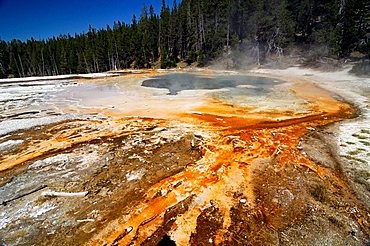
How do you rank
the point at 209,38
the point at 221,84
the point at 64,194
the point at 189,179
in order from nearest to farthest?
the point at 64,194, the point at 189,179, the point at 221,84, the point at 209,38

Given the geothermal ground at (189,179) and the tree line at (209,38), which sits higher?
the tree line at (209,38)

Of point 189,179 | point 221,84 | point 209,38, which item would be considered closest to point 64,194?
point 189,179

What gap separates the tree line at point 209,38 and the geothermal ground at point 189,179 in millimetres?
22962

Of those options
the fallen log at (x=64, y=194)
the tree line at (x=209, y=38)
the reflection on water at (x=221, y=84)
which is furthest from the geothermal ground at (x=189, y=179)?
the tree line at (x=209, y=38)

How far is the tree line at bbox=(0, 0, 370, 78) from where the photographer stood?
26781mm

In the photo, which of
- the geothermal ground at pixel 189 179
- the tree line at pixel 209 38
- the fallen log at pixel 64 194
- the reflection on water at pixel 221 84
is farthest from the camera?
the tree line at pixel 209 38

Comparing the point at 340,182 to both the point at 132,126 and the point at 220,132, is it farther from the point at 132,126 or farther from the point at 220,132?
the point at 132,126

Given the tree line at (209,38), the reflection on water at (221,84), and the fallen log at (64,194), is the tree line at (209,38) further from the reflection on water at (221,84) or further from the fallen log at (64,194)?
the fallen log at (64,194)

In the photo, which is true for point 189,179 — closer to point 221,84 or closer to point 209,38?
point 221,84

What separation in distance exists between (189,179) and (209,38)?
121 ft

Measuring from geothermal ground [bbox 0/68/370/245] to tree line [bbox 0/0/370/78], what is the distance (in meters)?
23.0

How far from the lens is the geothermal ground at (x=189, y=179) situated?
3691 mm

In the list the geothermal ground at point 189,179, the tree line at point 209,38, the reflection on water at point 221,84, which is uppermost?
the tree line at point 209,38

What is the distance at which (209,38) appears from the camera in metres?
38.3
